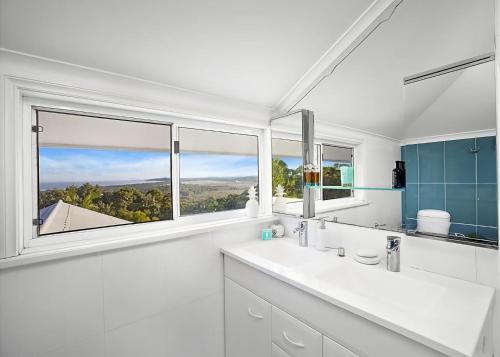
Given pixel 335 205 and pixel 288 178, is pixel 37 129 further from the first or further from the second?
pixel 335 205

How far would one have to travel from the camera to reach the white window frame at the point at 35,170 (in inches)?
43.6

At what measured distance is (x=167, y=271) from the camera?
4.73 feet

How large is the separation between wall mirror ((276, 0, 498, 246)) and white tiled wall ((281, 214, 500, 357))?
47mm

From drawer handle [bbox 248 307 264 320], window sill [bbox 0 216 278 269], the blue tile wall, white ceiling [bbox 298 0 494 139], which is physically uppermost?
white ceiling [bbox 298 0 494 139]

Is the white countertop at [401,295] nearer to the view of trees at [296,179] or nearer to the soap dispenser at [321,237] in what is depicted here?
the soap dispenser at [321,237]

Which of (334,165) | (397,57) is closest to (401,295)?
(334,165)

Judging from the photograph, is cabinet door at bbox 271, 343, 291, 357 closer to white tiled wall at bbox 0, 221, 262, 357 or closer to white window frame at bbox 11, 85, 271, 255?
white tiled wall at bbox 0, 221, 262, 357

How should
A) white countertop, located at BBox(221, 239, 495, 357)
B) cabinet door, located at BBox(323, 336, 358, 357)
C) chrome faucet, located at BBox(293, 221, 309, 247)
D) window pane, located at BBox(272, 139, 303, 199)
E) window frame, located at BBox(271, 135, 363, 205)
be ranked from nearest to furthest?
white countertop, located at BBox(221, 239, 495, 357), cabinet door, located at BBox(323, 336, 358, 357), window frame, located at BBox(271, 135, 363, 205), chrome faucet, located at BBox(293, 221, 309, 247), window pane, located at BBox(272, 139, 303, 199)

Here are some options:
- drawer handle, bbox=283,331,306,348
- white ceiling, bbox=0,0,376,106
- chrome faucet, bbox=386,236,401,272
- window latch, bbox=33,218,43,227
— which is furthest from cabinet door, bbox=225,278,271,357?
white ceiling, bbox=0,0,376,106

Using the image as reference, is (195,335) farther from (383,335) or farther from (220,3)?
(220,3)

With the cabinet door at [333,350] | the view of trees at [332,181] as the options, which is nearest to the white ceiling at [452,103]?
the view of trees at [332,181]

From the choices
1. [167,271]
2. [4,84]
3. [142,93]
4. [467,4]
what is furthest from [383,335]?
[4,84]

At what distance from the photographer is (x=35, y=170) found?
1.19 metres

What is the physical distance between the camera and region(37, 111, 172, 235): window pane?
48.8 inches
